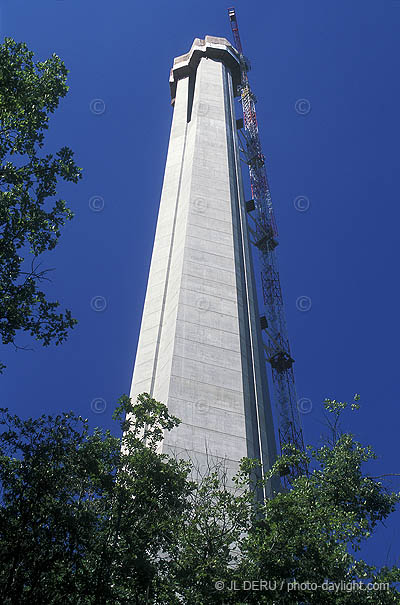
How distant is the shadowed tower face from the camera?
3225 centimetres

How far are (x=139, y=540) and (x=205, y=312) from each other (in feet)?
75.8

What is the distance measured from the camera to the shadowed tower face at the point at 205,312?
32250 millimetres

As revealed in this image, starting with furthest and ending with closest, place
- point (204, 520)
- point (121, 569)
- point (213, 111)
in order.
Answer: point (213, 111)
point (204, 520)
point (121, 569)

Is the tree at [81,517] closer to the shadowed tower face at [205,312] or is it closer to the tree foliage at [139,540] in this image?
the tree foliage at [139,540]

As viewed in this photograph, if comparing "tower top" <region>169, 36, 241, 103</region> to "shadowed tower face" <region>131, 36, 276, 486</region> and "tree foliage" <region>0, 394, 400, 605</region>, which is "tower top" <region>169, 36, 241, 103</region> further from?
"tree foliage" <region>0, 394, 400, 605</region>

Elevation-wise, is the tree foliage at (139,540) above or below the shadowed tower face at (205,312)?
below

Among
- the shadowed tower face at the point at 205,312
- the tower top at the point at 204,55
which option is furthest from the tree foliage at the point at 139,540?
the tower top at the point at 204,55

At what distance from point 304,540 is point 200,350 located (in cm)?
2097

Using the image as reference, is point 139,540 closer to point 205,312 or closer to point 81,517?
point 81,517

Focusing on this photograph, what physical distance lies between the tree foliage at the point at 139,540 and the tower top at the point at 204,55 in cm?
5750

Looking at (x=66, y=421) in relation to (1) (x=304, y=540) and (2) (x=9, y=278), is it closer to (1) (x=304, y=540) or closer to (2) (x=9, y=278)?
(2) (x=9, y=278)

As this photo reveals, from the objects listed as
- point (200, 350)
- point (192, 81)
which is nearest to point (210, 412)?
point (200, 350)

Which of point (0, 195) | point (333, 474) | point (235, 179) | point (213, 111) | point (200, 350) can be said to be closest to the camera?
point (0, 195)

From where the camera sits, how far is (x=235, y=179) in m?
51.2
